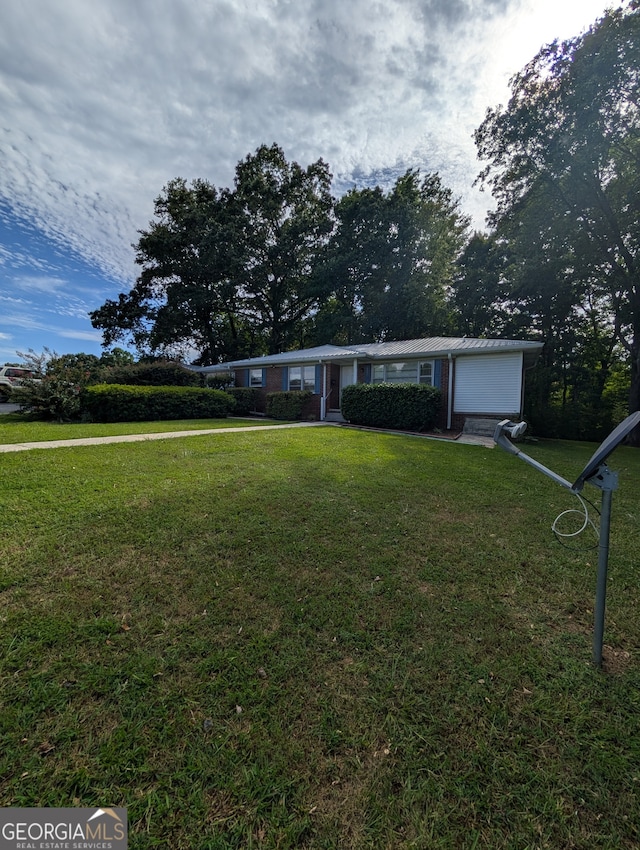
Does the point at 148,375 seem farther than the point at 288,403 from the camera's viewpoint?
Yes

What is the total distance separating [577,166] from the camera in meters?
12.1

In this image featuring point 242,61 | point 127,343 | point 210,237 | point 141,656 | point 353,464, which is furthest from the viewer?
point 127,343

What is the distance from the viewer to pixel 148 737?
1486mm

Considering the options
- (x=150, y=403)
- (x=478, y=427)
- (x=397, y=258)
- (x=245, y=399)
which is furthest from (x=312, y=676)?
(x=397, y=258)

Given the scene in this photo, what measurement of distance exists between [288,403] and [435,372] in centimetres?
606

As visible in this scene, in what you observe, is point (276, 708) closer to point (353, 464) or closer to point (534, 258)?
point (353, 464)

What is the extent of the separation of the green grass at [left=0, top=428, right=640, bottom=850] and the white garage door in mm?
8497

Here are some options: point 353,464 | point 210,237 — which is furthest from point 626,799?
point 210,237

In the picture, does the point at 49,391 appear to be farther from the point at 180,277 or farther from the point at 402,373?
the point at 180,277

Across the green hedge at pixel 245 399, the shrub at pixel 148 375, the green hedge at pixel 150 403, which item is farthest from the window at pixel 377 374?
the shrub at pixel 148 375

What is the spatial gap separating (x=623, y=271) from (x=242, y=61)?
1559 centimetres

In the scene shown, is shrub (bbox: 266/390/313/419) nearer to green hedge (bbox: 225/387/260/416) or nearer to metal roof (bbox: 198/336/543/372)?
metal roof (bbox: 198/336/543/372)

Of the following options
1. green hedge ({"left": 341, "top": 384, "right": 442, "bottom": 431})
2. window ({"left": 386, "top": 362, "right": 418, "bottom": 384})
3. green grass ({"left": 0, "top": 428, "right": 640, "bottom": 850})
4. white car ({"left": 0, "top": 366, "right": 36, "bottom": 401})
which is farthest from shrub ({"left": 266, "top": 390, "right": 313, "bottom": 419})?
white car ({"left": 0, "top": 366, "right": 36, "bottom": 401})

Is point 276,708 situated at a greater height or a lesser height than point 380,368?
lesser
